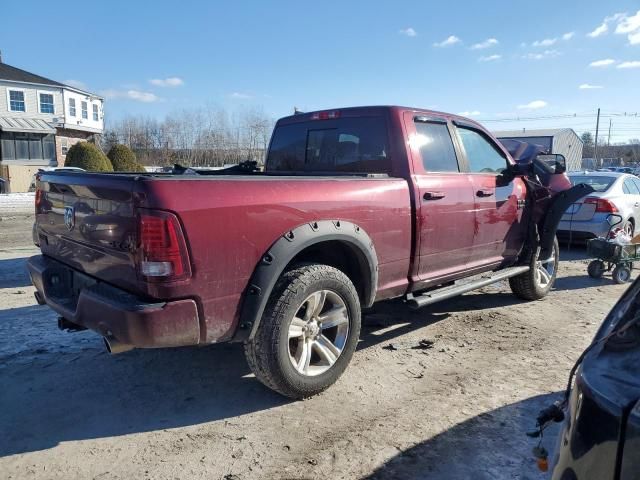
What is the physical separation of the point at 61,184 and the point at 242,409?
1.94m

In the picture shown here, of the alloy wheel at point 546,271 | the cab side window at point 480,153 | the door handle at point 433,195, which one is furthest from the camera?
the alloy wheel at point 546,271

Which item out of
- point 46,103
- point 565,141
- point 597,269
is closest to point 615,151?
point 565,141

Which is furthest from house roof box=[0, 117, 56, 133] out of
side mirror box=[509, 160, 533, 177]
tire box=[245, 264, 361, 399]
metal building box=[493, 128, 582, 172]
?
metal building box=[493, 128, 582, 172]

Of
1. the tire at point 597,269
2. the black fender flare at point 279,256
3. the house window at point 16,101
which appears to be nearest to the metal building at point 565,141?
the house window at point 16,101

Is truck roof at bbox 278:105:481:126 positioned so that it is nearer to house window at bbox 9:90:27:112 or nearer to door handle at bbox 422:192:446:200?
door handle at bbox 422:192:446:200

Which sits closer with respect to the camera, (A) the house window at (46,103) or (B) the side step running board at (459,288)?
(B) the side step running board at (459,288)

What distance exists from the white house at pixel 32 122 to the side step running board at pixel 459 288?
32107 mm

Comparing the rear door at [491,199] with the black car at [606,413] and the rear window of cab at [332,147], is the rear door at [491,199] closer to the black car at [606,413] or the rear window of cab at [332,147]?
the rear window of cab at [332,147]

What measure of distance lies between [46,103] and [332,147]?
3764 cm

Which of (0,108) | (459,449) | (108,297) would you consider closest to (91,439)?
(108,297)

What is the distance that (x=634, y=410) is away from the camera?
1354 millimetres

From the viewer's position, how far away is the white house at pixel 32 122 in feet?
105

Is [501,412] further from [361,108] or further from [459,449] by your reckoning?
[361,108]

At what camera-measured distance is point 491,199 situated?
4945mm
